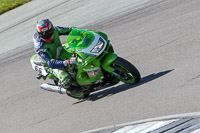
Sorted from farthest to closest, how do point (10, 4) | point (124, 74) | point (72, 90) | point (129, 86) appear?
1. point (10, 4)
2. point (72, 90)
3. point (129, 86)
4. point (124, 74)

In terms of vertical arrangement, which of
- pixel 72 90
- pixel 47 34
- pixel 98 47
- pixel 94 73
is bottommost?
pixel 72 90

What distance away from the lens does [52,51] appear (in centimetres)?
849

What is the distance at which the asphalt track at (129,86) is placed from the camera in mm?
7273

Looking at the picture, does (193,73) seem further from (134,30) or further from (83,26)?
(83,26)

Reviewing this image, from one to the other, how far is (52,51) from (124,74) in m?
1.63

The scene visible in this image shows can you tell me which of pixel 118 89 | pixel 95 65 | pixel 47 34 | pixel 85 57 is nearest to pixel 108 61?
pixel 95 65

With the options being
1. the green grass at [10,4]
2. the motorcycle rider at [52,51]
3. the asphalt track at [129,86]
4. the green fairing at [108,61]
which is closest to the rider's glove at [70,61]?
the motorcycle rider at [52,51]

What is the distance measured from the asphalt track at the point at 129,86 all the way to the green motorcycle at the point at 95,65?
0.31 m

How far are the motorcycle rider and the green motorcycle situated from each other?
0.51ft

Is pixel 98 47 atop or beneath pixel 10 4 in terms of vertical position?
atop

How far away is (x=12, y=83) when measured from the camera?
1133 centimetres

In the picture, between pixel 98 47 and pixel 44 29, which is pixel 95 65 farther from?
pixel 44 29

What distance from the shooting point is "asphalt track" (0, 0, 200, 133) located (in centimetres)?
727

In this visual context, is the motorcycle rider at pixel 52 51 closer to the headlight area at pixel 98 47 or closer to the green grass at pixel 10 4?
the headlight area at pixel 98 47
